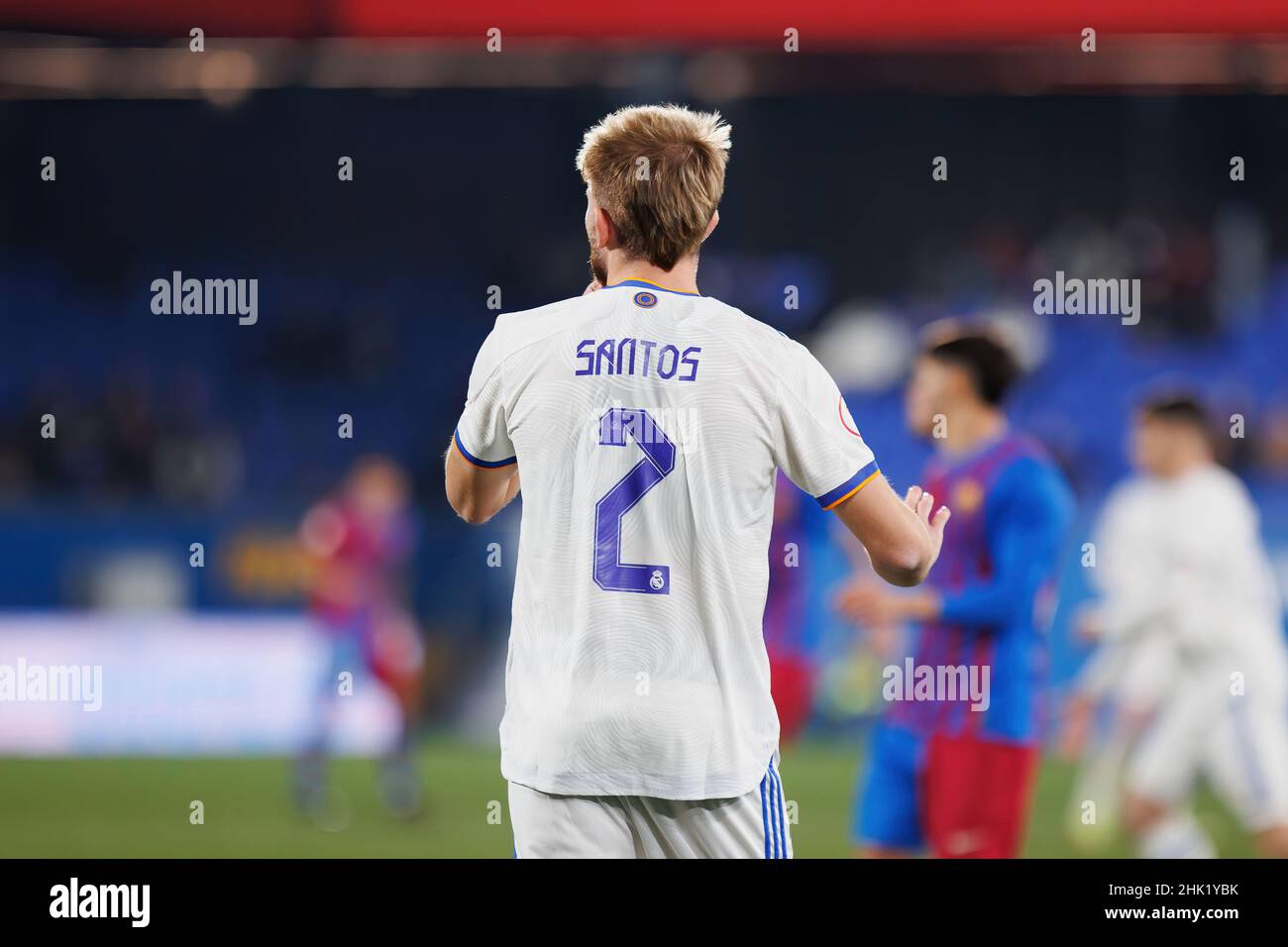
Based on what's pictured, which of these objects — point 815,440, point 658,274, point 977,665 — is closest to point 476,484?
point 658,274

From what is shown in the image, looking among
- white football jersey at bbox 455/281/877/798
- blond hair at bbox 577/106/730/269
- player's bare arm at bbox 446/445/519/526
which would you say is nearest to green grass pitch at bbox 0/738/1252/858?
player's bare arm at bbox 446/445/519/526

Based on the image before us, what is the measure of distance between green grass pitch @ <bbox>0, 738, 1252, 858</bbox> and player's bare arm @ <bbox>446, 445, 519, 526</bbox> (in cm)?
368

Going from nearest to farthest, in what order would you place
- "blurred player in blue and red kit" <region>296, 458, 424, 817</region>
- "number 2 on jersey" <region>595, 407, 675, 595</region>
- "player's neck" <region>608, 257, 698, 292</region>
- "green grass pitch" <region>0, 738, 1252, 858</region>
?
1. "number 2 on jersey" <region>595, 407, 675, 595</region>
2. "player's neck" <region>608, 257, 698, 292</region>
3. "green grass pitch" <region>0, 738, 1252, 858</region>
4. "blurred player in blue and red kit" <region>296, 458, 424, 817</region>

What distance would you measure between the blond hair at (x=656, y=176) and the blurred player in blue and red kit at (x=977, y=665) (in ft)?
5.97

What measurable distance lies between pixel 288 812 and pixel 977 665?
4.07m

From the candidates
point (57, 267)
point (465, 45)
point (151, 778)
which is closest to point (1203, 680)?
point (151, 778)

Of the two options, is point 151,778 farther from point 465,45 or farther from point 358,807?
point 465,45

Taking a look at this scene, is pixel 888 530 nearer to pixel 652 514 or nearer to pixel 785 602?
pixel 652 514

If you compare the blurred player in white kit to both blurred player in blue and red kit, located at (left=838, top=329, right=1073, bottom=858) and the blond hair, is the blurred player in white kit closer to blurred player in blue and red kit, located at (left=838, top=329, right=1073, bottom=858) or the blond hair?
blurred player in blue and red kit, located at (left=838, top=329, right=1073, bottom=858)

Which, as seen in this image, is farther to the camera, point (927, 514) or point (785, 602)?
point (785, 602)

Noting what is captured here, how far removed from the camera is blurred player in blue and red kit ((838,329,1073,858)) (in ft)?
12.7

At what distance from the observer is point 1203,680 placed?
209 inches

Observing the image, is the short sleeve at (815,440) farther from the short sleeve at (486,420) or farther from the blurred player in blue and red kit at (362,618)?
the blurred player in blue and red kit at (362,618)

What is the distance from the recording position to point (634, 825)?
2.20m
